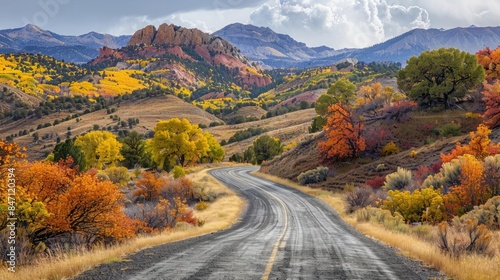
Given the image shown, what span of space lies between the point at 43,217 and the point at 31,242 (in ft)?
4.91

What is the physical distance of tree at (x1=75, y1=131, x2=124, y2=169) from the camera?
88287 millimetres

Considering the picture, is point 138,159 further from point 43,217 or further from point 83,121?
point 83,121

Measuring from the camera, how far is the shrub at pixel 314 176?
54312 mm

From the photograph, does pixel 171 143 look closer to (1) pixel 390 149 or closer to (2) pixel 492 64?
(1) pixel 390 149

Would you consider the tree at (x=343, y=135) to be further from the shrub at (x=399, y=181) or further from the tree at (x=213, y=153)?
the tree at (x=213, y=153)

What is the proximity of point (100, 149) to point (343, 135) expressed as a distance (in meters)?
56.1

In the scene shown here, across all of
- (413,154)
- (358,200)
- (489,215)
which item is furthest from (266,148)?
(489,215)

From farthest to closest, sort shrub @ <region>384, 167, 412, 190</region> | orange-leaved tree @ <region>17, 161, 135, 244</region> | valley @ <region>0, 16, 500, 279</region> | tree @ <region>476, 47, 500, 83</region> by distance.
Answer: tree @ <region>476, 47, 500, 83</region> < shrub @ <region>384, 167, 412, 190</region> < orange-leaved tree @ <region>17, 161, 135, 244</region> < valley @ <region>0, 16, 500, 279</region>

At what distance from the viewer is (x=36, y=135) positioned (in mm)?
158875

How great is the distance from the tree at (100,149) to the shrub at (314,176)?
50144mm

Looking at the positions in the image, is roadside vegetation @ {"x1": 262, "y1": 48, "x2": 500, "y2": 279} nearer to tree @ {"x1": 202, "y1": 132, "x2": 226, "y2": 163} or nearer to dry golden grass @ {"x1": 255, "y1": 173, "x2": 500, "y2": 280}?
dry golden grass @ {"x1": 255, "y1": 173, "x2": 500, "y2": 280}

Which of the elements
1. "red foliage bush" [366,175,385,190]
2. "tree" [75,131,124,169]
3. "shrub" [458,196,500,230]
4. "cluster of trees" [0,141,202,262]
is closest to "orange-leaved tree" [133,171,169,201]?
"cluster of trees" [0,141,202,262]

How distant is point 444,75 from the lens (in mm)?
61375

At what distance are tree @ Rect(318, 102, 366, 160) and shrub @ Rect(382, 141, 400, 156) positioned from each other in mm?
2792
